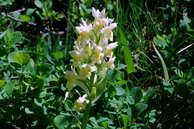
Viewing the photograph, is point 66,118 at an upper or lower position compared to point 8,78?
lower

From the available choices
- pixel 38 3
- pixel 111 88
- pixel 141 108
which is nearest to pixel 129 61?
pixel 111 88

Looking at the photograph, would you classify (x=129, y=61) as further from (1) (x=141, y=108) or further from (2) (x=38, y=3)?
(2) (x=38, y=3)

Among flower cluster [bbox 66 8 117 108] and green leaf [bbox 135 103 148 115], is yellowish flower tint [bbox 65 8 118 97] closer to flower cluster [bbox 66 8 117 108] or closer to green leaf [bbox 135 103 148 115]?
flower cluster [bbox 66 8 117 108]

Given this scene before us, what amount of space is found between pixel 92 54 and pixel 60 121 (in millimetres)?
337

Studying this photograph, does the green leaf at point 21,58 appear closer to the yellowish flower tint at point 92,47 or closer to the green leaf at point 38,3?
the yellowish flower tint at point 92,47

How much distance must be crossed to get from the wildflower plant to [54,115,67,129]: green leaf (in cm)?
12

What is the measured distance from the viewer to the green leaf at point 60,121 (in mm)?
1751

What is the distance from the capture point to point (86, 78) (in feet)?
5.55

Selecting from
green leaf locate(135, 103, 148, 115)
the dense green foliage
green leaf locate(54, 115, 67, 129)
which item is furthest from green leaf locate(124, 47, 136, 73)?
green leaf locate(54, 115, 67, 129)

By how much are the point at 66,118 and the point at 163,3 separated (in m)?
1.41

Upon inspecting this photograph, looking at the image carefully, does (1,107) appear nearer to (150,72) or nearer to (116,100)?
(116,100)

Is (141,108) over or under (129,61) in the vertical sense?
under

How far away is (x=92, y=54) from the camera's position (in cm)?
162

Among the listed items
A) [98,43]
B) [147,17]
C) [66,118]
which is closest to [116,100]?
[66,118]
